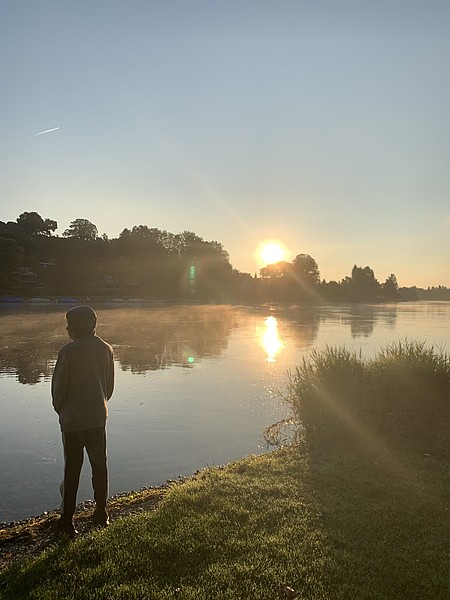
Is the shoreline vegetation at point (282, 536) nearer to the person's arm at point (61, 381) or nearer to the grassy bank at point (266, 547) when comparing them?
the grassy bank at point (266, 547)

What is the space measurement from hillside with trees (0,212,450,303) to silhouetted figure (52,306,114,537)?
283 feet

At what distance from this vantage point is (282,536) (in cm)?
525

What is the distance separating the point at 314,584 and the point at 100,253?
384 ft

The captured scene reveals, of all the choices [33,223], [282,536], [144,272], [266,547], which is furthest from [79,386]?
[33,223]

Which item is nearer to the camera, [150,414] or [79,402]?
[79,402]

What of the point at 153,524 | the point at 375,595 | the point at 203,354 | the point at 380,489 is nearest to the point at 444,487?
the point at 380,489

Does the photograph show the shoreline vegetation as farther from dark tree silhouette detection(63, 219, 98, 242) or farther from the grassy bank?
dark tree silhouette detection(63, 219, 98, 242)

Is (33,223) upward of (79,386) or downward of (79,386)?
upward

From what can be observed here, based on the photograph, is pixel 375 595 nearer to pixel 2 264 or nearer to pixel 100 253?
pixel 2 264

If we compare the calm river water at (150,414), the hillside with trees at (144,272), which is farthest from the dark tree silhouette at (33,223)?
the calm river water at (150,414)

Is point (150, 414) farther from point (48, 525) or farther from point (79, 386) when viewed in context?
point (79, 386)

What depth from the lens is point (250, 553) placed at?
4.82 metres

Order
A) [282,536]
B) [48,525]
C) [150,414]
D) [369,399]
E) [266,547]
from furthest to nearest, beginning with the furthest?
[150,414]
[369,399]
[48,525]
[282,536]
[266,547]

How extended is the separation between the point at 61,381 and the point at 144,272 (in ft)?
383
